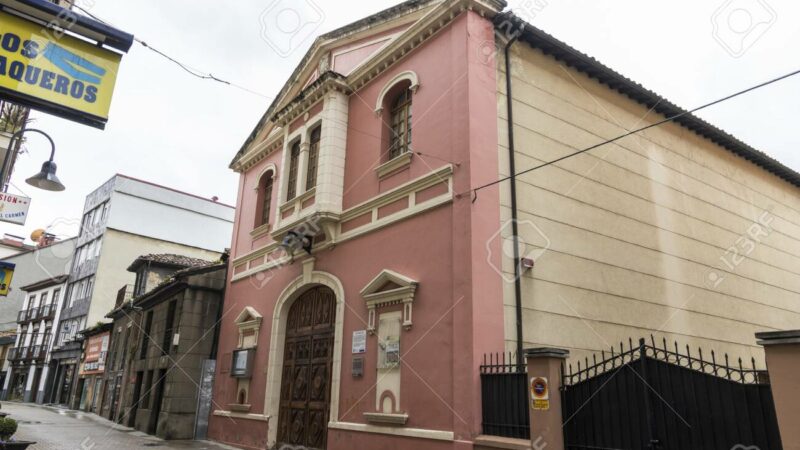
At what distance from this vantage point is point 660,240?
12.3 metres

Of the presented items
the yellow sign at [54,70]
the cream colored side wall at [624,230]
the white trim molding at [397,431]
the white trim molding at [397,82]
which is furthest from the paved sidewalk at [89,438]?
the yellow sign at [54,70]

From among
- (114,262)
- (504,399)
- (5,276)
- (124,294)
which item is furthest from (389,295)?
(114,262)

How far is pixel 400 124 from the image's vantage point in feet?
38.7

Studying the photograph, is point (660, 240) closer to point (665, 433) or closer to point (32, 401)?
point (665, 433)

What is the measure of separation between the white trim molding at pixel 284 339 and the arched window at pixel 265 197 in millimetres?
3632

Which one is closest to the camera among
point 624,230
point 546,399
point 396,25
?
point 546,399

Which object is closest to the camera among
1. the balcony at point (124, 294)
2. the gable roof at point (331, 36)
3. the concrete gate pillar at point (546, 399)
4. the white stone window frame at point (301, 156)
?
the concrete gate pillar at point (546, 399)

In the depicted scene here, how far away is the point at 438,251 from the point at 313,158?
5.74m

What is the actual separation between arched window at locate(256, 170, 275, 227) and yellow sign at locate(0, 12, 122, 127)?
34.3ft

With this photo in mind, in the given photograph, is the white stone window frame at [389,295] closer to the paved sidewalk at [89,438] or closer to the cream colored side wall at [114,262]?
the paved sidewalk at [89,438]

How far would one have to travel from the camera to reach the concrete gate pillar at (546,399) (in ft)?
23.5

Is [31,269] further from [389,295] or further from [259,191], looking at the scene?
[389,295]

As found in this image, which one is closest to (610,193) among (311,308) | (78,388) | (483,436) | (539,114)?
(539,114)

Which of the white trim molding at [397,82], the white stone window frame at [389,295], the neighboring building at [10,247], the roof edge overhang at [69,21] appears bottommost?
the white stone window frame at [389,295]
